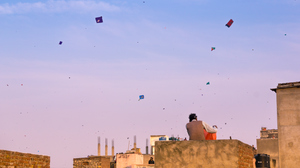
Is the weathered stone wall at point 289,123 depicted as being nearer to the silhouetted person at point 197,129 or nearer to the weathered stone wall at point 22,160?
the silhouetted person at point 197,129

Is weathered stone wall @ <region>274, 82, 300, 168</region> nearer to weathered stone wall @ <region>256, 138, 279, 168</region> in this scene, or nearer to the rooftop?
the rooftop

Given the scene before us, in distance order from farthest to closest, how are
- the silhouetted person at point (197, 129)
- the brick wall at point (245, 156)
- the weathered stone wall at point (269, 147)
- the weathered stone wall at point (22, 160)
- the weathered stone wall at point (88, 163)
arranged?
the weathered stone wall at point (269, 147), the weathered stone wall at point (88, 163), the silhouetted person at point (197, 129), the brick wall at point (245, 156), the weathered stone wall at point (22, 160)

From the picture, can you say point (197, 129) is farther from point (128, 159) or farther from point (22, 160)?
point (128, 159)

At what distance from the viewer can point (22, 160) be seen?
11484mm

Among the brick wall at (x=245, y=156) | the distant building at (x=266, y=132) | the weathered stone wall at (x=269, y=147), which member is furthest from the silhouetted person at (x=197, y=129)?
the distant building at (x=266, y=132)

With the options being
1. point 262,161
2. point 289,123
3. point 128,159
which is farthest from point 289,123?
point 128,159

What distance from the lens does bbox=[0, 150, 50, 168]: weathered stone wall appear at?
35.6 feet

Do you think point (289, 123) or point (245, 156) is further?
point (289, 123)

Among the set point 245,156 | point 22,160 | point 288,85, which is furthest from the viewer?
point 288,85

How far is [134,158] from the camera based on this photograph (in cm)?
4225

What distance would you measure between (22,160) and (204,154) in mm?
4552

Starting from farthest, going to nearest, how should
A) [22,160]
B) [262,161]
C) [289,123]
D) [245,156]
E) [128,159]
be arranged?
[128,159] → [289,123] → [262,161] → [245,156] → [22,160]

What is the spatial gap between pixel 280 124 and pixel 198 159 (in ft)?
49.1

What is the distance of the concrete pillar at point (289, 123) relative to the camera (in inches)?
981
